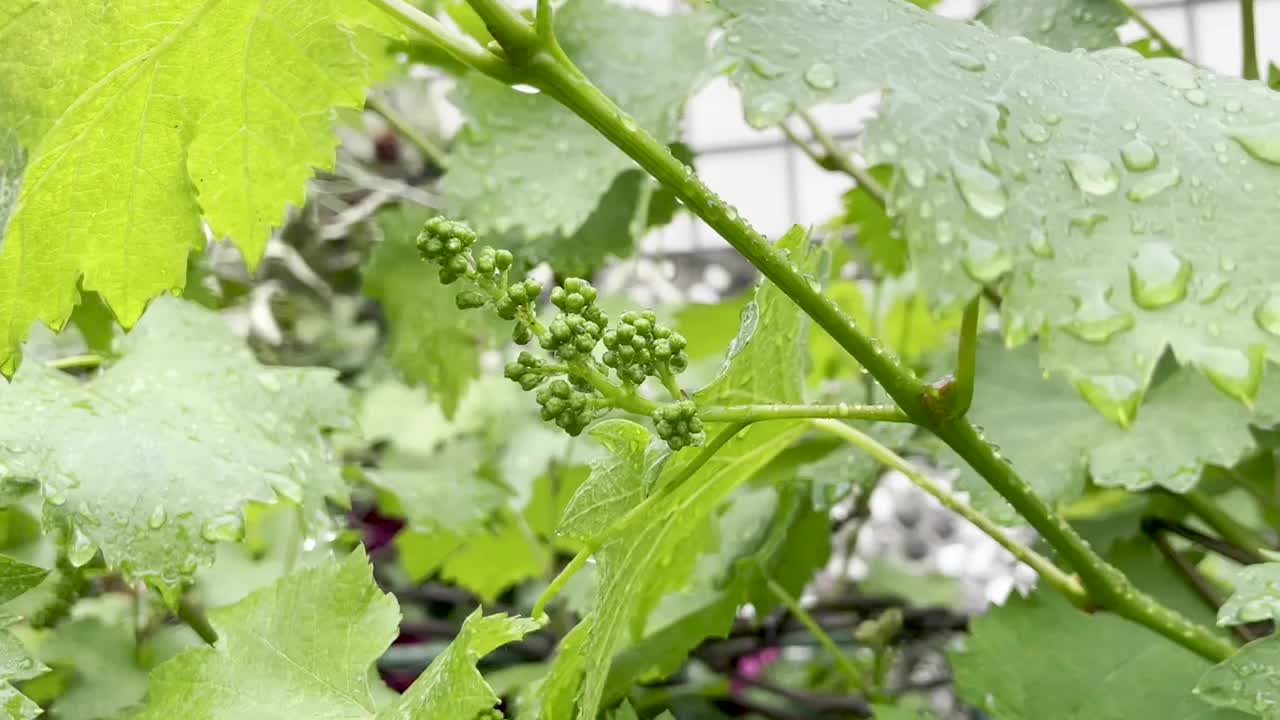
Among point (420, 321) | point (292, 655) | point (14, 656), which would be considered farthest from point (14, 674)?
point (420, 321)

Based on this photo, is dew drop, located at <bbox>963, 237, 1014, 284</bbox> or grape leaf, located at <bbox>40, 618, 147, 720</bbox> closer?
dew drop, located at <bbox>963, 237, 1014, 284</bbox>

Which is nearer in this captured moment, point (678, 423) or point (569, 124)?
point (678, 423)

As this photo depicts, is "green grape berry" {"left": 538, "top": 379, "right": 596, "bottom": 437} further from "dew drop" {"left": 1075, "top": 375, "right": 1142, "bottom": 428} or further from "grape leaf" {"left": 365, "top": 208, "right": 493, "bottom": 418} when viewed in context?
"grape leaf" {"left": 365, "top": 208, "right": 493, "bottom": 418}

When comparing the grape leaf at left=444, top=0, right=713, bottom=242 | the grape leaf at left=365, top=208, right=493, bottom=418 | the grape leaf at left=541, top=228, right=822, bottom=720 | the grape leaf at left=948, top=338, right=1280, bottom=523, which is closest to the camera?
the grape leaf at left=541, top=228, right=822, bottom=720

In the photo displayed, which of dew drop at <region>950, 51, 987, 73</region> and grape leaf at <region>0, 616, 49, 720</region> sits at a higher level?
dew drop at <region>950, 51, 987, 73</region>

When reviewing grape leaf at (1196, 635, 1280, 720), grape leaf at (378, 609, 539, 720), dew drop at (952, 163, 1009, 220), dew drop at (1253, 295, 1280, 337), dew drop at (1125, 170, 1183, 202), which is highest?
dew drop at (1125, 170, 1183, 202)

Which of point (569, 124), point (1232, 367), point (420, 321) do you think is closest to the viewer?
point (1232, 367)

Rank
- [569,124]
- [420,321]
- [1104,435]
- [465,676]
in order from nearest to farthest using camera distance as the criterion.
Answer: [465,676] → [1104,435] → [569,124] → [420,321]

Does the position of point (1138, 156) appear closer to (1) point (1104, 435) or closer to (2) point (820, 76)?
(2) point (820, 76)

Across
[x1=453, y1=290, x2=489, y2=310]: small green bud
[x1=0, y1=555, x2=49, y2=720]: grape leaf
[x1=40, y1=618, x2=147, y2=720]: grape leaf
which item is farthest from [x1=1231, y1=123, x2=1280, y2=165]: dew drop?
[x1=40, y1=618, x2=147, y2=720]: grape leaf
